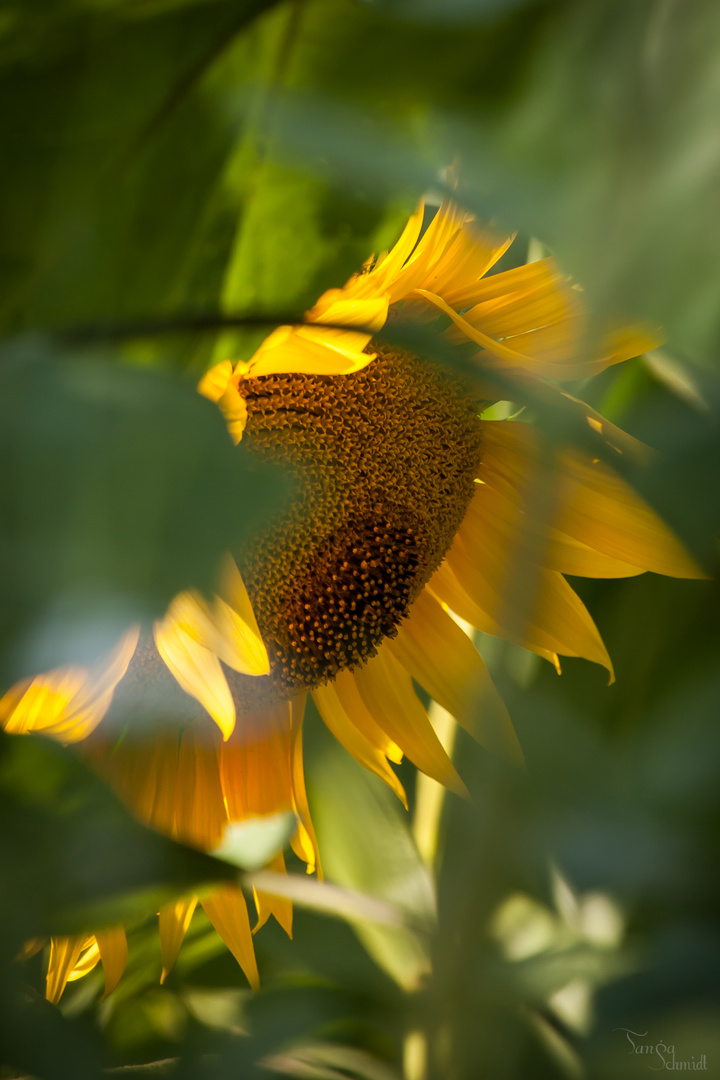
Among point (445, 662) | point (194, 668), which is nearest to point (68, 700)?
point (194, 668)

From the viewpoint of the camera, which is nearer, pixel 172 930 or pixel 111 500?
pixel 111 500

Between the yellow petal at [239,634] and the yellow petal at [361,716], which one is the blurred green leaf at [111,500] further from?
the yellow petal at [361,716]

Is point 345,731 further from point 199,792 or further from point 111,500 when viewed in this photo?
point 111,500

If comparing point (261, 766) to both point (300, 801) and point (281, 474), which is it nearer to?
point (300, 801)

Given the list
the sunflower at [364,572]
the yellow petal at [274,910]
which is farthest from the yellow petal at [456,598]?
the yellow petal at [274,910]

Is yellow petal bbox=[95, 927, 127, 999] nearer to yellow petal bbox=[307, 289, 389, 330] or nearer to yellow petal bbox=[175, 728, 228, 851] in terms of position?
yellow petal bbox=[175, 728, 228, 851]

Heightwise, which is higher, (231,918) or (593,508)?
(593,508)

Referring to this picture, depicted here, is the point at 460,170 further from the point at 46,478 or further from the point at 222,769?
the point at 222,769
